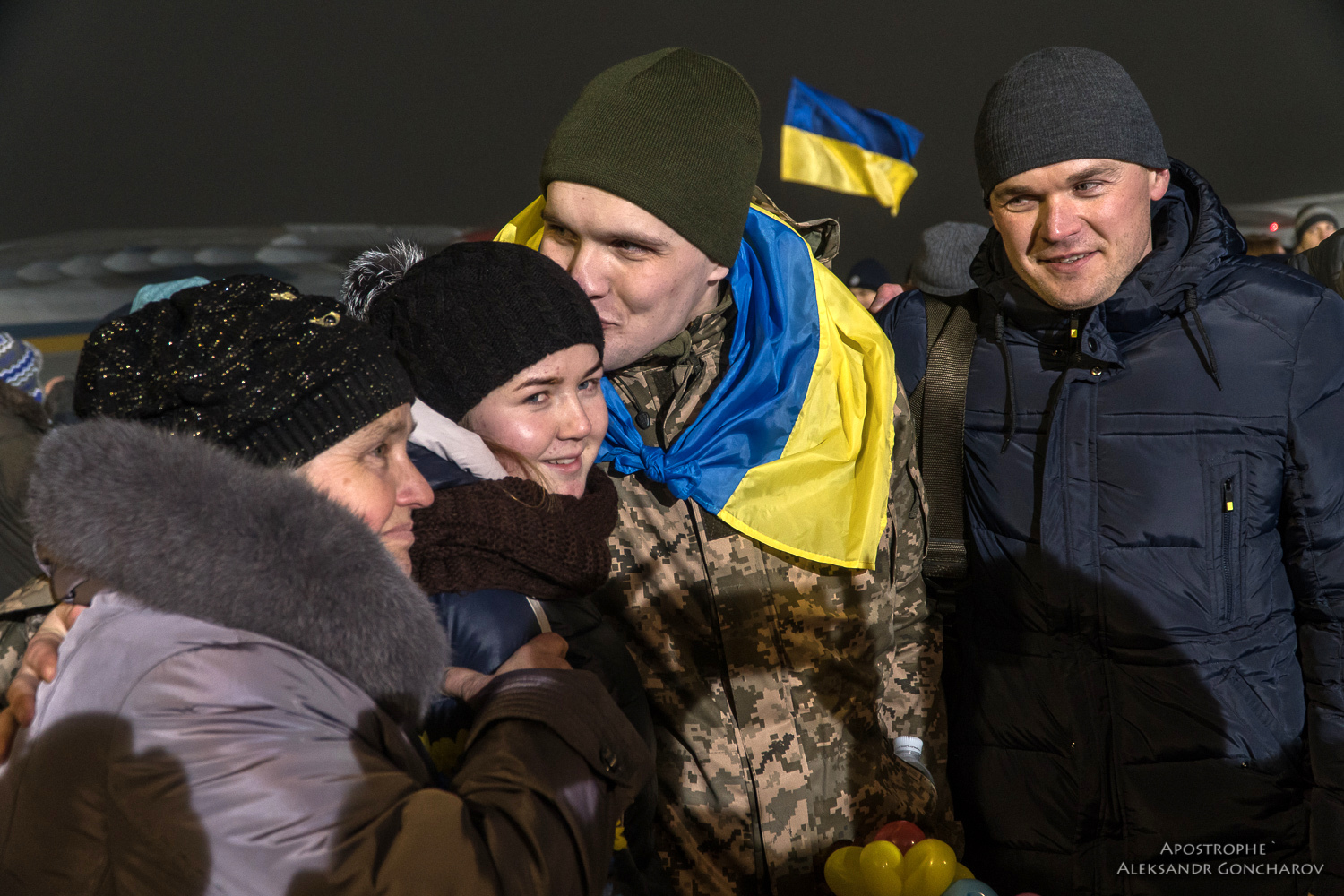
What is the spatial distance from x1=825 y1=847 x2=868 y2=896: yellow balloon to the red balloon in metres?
0.07

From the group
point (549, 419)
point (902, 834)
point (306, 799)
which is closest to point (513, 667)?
point (306, 799)

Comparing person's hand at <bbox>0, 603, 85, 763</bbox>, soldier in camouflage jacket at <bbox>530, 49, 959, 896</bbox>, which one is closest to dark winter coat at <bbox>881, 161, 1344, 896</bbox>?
soldier in camouflage jacket at <bbox>530, 49, 959, 896</bbox>

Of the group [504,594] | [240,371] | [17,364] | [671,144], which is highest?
[671,144]

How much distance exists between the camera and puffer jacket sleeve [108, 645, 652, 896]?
2.83 feet

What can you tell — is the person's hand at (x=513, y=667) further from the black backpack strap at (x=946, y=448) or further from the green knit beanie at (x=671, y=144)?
the black backpack strap at (x=946, y=448)

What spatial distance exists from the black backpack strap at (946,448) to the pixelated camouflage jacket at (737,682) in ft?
0.67

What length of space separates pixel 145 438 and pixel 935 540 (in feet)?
5.25

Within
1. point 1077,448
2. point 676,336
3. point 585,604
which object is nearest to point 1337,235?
point 1077,448

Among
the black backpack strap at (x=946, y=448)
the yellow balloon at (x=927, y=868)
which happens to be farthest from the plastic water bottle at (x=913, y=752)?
the black backpack strap at (x=946, y=448)

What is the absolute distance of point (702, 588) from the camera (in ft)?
6.13

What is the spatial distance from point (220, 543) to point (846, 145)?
6657mm

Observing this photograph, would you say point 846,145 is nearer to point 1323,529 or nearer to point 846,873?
point 1323,529

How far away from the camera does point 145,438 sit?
0.98 m

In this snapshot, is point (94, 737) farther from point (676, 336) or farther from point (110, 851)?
point (676, 336)
